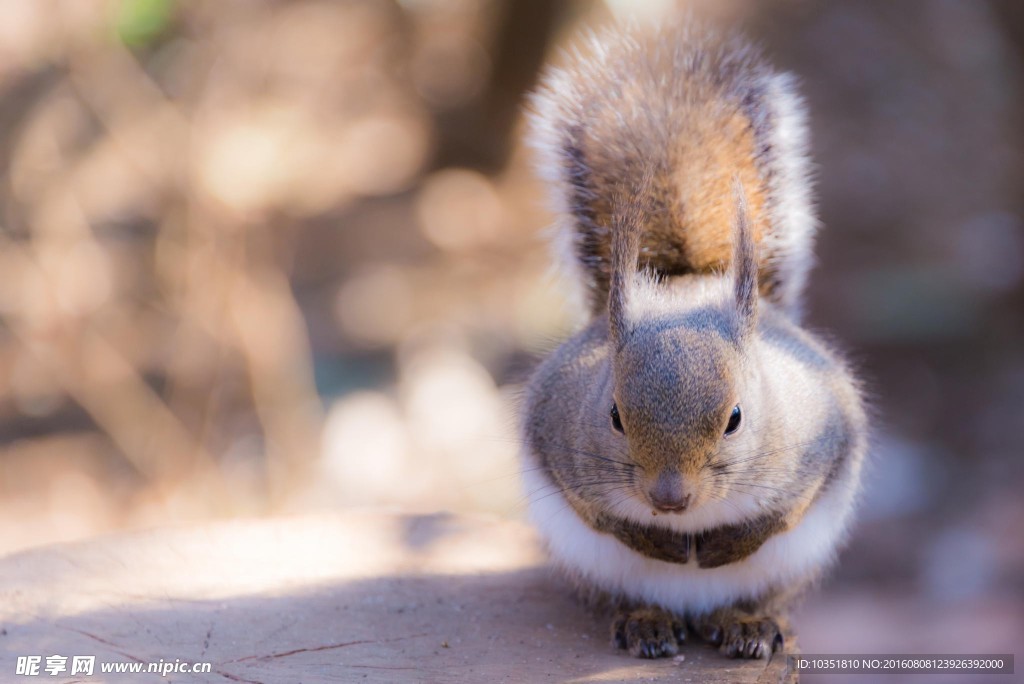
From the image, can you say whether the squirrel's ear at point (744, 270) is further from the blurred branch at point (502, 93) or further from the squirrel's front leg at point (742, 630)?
the blurred branch at point (502, 93)

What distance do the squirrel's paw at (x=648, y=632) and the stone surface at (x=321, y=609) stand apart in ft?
0.13

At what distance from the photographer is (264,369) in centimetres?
598

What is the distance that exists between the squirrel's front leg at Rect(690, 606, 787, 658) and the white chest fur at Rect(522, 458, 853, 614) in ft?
0.12

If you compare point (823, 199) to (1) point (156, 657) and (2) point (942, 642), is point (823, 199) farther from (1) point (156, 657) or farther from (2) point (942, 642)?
(1) point (156, 657)

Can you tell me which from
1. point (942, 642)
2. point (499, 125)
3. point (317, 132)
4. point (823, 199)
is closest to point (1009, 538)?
point (942, 642)

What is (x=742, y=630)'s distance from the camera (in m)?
2.68

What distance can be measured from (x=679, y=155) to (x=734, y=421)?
3.09 ft

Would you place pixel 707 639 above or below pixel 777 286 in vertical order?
below

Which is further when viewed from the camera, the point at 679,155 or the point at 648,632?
the point at 679,155

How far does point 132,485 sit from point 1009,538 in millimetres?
4800

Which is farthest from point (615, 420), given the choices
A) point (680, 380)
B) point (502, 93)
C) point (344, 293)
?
point (502, 93)

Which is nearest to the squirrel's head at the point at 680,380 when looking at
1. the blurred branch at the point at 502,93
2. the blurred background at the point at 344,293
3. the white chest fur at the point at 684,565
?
the white chest fur at the point at 684,565

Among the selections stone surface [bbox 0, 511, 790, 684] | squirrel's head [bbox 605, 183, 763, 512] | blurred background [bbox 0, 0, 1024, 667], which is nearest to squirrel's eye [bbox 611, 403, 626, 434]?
squirrel's head [bbox 605, 183, 763, 512]

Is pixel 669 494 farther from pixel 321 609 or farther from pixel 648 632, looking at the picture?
pixel 321 609
